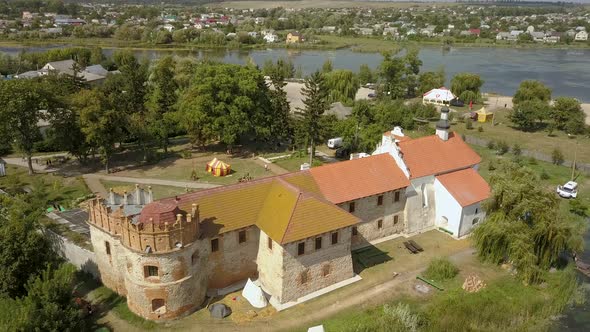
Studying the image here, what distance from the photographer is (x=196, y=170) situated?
52.8m

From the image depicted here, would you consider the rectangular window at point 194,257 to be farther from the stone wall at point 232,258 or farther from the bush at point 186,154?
the bush at point 186,154

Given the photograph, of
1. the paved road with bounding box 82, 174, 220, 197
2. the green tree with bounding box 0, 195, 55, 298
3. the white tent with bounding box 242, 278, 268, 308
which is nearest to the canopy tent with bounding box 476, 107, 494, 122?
the paved road with bounding box 82, 174, 220, 197

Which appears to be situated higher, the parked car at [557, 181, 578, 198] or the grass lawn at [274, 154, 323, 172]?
the parked car at [557, 181, 578, 198]

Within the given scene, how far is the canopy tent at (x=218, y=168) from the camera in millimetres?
51094

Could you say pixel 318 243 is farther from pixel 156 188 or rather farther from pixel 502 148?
pixel 502 148

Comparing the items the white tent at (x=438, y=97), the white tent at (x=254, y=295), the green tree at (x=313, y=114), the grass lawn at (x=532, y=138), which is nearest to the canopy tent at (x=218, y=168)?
the green tree at (x=313, y=114)

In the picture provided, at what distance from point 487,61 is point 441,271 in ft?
452

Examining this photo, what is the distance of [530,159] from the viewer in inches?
2277

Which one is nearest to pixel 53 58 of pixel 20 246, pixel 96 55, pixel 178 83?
pixel 96 55

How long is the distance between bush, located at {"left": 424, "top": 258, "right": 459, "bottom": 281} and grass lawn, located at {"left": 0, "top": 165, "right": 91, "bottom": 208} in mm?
31793

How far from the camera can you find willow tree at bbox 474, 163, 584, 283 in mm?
31750

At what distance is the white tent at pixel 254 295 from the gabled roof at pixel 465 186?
1804 centimetres

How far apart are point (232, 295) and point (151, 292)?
5402 millimetres

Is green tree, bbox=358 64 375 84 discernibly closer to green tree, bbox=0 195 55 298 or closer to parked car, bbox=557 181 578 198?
parked car, bbox=557 181 578 198
